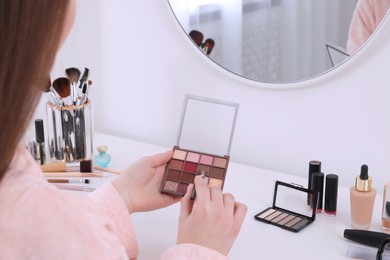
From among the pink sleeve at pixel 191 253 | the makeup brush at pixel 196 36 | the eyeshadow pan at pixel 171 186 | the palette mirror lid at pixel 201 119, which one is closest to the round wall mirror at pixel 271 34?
the makeup brush at pixel 196 36

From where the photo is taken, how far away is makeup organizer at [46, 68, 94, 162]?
1.17 meters

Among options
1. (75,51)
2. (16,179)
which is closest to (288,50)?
(75,51)

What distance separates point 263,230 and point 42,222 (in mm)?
475

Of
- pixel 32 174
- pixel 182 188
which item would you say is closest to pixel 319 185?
pixel 182 188

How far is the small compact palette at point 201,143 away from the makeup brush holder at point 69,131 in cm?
24

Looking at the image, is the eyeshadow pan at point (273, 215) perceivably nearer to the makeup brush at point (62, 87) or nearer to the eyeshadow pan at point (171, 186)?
the eyeshadow pan at point (171, 186)

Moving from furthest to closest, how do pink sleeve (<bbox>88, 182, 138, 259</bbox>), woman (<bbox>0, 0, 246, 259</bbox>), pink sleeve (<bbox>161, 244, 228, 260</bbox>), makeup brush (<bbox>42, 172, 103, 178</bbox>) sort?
makeup brush (<bbox>42, 172, 103, 178</bbox>) < pink sleeve (<bbox>88, 182, 138, 259</bbox>) < pink sleeve (<bbox>161, 244, 228, 260</bbox>) < woman (<bbox>0, 0, 246, 259</bbox>)

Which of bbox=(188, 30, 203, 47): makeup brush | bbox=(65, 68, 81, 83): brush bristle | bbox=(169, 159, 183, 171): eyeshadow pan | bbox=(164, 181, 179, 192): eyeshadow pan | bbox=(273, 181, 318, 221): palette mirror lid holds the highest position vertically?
bbox=(188, 30, 203, 47): makeup brush

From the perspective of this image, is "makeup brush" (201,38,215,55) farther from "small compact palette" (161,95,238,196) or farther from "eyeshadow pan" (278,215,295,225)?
"eyeshadow pan" (278,215,295,225)

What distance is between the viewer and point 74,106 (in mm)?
1179

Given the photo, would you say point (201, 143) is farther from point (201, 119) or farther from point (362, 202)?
point (362, 202)

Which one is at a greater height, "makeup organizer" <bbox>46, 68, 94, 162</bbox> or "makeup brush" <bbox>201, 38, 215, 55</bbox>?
"makeup brush" <bbox>201, 38, 215, 55</bbox>

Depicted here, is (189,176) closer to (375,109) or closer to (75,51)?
(375,109)

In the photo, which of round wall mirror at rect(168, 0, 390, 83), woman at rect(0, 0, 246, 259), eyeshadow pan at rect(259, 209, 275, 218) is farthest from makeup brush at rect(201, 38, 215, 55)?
woman at rect(0, 0, 246, 259)
